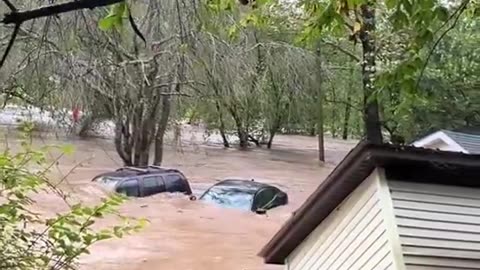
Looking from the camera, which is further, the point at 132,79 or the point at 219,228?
the point at 132,79

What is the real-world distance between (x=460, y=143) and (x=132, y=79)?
380 inches

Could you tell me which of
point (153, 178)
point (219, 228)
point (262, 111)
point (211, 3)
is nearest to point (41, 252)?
point (211, 3)

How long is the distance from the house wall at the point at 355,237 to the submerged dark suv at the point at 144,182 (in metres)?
11.2

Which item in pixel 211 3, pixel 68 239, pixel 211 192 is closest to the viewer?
pixel 211 3

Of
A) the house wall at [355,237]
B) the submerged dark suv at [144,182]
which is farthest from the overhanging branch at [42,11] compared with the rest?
the submerged dark suv at [144,182]

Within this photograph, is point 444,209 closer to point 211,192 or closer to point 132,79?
point 211,192

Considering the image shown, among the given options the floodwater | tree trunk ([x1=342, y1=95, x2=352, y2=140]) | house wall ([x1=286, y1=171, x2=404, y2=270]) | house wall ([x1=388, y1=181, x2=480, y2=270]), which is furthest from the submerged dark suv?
house wall ([x1=388, y1=181, x2=480, y2=270])

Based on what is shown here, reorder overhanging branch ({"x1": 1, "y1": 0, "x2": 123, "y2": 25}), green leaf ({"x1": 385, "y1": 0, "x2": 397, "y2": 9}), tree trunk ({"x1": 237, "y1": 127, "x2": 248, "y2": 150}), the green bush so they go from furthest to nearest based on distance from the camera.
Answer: tree trunk ({"x1": 237, "y1": 127, "x2": 248, "y2": 150}) < the green bush < green leaf ({"x1": 385, "y1": 0, "x2": 397, "y2": 9}) < overhanging branch ({"x1": 1, "y1": 0, "x2": 123, "y2": 25})

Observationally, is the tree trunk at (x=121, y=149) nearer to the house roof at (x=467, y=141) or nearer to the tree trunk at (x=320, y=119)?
the tree trunk at (x=320, y=119)

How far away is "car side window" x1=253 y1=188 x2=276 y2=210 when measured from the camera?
16.4 meters

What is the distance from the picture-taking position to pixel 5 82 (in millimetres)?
10352

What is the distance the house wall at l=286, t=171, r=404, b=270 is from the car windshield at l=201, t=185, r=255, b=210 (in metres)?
10.2

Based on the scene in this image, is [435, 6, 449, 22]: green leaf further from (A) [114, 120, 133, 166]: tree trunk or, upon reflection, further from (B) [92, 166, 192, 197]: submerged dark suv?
(A) [114, 120, 133, 166]: tree trunk

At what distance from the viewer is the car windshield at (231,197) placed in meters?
16.1
